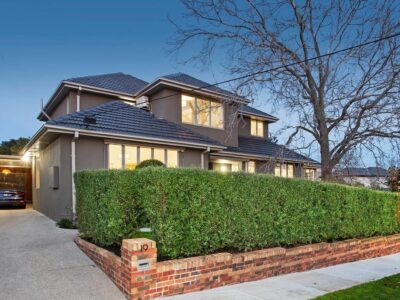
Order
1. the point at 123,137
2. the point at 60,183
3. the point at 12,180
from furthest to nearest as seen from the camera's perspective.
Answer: the point at 12,180 → the point at 123,137 → the point at 60,183

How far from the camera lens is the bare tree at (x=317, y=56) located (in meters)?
13.9

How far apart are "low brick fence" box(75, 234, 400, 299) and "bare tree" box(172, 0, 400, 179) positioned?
6926mm

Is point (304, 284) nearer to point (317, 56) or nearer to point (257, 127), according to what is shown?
point (317, 56)

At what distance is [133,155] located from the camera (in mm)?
13172

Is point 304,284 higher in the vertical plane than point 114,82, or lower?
lower

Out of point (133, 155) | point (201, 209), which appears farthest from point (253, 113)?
point (201, 209)

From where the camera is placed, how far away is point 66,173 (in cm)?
1176

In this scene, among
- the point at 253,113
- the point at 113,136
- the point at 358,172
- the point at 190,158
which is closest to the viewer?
the point at 113,136

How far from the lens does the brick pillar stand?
5.58 m

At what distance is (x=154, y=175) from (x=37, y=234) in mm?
4791

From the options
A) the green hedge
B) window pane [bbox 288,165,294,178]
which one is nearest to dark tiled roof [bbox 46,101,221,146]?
the green hedge

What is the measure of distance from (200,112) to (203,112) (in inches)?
8.5

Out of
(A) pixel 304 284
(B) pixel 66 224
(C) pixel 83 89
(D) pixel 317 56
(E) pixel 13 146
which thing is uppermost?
(D) pixel 317 56

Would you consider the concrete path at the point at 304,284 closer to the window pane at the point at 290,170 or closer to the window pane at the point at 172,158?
the window pane at the point at 172,158
